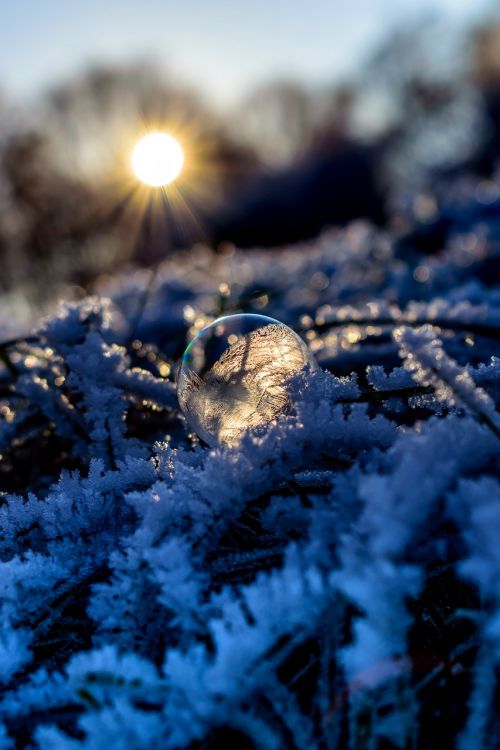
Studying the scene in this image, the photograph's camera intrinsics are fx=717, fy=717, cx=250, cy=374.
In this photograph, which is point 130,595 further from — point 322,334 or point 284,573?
point 322,334

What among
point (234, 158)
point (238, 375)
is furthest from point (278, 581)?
point (234, 158)

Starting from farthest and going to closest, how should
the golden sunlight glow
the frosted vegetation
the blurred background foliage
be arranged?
the blurred background foliage → the golden sunlight glow → the frosted vegetation

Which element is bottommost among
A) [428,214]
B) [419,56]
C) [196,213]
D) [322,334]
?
[322,334]

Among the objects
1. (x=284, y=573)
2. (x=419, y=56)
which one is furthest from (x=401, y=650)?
(x=419, y=56)

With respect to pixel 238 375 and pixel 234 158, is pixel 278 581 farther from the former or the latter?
pixel 234 158

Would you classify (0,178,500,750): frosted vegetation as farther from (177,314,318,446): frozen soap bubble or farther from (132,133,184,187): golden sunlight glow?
(132,133,184,187): golden sunlight glow

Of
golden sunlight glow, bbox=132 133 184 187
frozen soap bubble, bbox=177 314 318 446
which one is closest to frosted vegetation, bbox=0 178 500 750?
frozen soap bubble, bbox=177 314 318 446

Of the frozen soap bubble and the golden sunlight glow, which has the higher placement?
the golden sunlight glow
